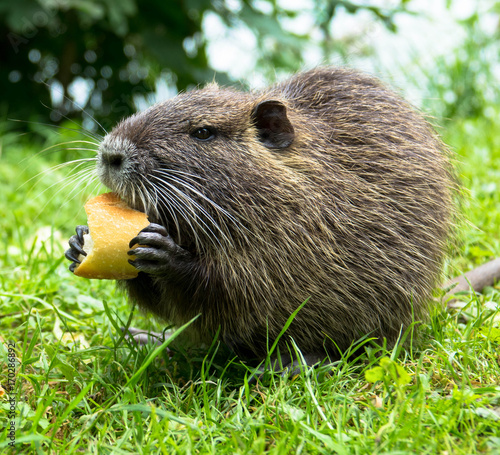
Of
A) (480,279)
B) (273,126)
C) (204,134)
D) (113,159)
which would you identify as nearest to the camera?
(113,159)

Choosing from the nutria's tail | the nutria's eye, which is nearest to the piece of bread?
the nutria's eye

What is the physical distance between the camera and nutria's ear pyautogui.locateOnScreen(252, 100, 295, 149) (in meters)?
2.71

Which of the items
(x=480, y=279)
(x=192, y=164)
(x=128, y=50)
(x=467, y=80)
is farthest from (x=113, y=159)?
(x=467, y=80)

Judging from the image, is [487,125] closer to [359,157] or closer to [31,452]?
[359,157]

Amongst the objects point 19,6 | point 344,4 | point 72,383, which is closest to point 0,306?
point 72,383

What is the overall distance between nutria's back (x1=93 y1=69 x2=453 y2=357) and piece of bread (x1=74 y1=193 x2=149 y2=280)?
0.08 meters

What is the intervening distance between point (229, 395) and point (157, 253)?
2.36 ft

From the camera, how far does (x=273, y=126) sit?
2742 millimetres

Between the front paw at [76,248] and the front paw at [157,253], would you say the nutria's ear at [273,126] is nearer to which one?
the front paw at [157,253]

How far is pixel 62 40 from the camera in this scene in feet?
22.4

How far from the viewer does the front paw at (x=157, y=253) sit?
2.35 metres

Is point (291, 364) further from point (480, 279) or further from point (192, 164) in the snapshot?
point (480, 279)

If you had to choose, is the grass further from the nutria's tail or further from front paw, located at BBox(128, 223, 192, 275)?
front paw, located at BBox(128, 223, 192, 275)

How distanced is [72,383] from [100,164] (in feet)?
3.18
